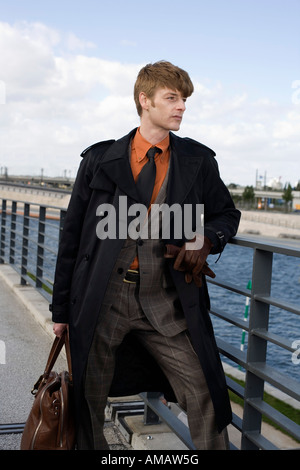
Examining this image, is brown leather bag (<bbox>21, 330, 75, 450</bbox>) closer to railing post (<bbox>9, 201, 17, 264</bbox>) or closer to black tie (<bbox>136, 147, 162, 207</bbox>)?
black tie (<bbox>136, 147, 162, 207</bbox>)

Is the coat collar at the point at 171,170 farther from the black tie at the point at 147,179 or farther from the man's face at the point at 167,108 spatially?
the man's face at the point at 167,108

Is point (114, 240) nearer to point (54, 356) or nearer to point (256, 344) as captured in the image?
point (54, 356)

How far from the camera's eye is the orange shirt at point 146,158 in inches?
94.7

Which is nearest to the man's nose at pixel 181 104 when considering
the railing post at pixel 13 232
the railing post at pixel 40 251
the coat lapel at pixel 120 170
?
the coat lapel at pixel 120 170

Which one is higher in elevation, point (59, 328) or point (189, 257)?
point (189, 257)

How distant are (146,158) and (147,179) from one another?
0.44 feet

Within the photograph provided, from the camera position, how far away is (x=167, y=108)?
2328 millimetres

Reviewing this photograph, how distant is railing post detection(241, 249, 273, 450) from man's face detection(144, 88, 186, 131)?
70cm

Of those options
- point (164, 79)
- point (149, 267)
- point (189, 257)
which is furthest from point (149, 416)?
point (164, 79)

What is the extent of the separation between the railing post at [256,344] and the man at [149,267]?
0.24 m

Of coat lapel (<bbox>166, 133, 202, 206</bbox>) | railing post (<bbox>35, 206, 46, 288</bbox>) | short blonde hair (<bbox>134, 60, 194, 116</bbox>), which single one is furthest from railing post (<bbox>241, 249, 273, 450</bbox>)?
railing post (<bbox>35, 206, 46, 288</bbox>)

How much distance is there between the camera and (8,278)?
8.54 metres

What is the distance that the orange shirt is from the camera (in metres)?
2.40
